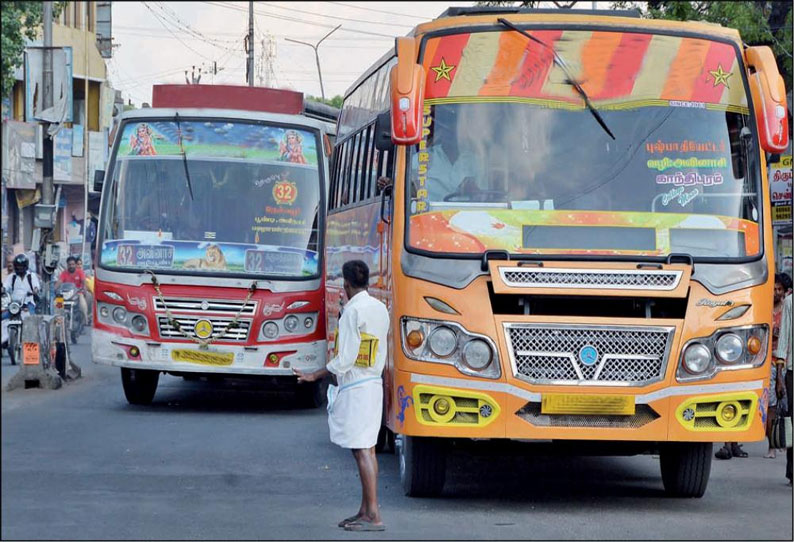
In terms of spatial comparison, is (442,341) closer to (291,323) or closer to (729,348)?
(729,348)

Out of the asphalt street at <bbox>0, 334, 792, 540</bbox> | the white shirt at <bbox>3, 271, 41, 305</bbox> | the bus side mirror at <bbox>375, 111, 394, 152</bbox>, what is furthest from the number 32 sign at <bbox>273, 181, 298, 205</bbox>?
the white shirt at <bbox>3, 271, 41, 305</bbox>

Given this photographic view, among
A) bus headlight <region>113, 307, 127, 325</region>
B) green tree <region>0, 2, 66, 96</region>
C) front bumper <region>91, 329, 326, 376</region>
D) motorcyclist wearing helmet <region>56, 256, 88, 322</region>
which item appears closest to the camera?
green tree <region>0, 2, 66, 96</region>

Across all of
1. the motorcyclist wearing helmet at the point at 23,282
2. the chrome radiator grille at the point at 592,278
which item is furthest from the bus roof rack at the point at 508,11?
the motorcyclist wearing helmet at the point at 23,282

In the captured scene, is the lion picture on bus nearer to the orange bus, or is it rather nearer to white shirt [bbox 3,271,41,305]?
the orange bus

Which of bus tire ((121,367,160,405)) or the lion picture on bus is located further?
bus tire ((121,367,160,405))

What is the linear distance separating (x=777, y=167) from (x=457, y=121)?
8.62 m

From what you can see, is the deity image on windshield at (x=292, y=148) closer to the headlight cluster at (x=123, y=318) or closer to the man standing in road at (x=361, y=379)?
the headlight cluster at (x=123, y=318)

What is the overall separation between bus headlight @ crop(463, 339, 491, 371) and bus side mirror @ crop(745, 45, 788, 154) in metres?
2.28

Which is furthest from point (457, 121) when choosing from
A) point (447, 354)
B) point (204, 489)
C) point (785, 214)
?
point (785, 214)

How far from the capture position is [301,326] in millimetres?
14820

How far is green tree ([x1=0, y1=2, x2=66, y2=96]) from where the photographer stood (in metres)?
4.41

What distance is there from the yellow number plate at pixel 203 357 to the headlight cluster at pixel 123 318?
0.39 metres

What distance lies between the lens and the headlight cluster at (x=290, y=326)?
14.6 meters

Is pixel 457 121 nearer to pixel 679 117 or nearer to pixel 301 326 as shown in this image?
pixel 679 117
